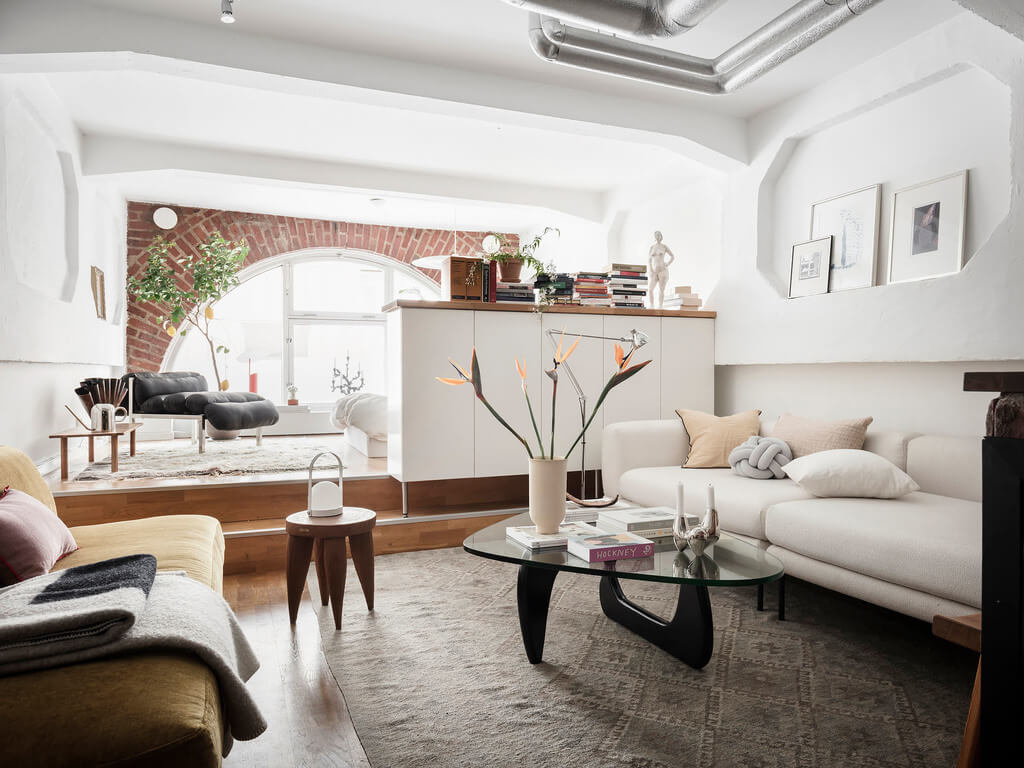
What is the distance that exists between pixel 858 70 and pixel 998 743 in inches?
139

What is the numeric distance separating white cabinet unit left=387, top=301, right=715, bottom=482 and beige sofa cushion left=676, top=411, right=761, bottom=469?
0.59 meters

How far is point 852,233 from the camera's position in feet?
12.4

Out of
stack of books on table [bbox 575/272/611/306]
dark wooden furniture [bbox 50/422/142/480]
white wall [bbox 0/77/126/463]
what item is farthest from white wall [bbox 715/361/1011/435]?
white wall [bbox 0/77/126/463]

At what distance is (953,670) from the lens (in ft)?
7.32

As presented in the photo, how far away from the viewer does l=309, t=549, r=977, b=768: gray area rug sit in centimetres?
176

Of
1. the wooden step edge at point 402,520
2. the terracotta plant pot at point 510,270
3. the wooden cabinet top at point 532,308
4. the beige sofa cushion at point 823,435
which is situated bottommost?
the wooden step edge at point 402,520

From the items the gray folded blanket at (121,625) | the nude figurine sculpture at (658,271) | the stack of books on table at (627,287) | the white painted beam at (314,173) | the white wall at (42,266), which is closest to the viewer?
the gray folded blanket at (121,625)

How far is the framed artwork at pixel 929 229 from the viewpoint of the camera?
3.20 meters

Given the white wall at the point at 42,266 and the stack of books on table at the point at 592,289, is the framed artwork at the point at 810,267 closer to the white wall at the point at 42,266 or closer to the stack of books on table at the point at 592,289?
the stack of books on table at the point at 592,289

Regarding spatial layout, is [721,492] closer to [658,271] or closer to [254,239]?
[658,271]

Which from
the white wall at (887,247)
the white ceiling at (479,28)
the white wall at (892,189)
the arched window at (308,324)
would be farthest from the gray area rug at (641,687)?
the arched window at (308,324)

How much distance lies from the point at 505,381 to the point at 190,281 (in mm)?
4364

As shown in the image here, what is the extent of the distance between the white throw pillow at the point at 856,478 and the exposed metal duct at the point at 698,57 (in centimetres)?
181

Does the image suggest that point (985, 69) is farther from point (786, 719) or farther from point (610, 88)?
point (786, 719)
